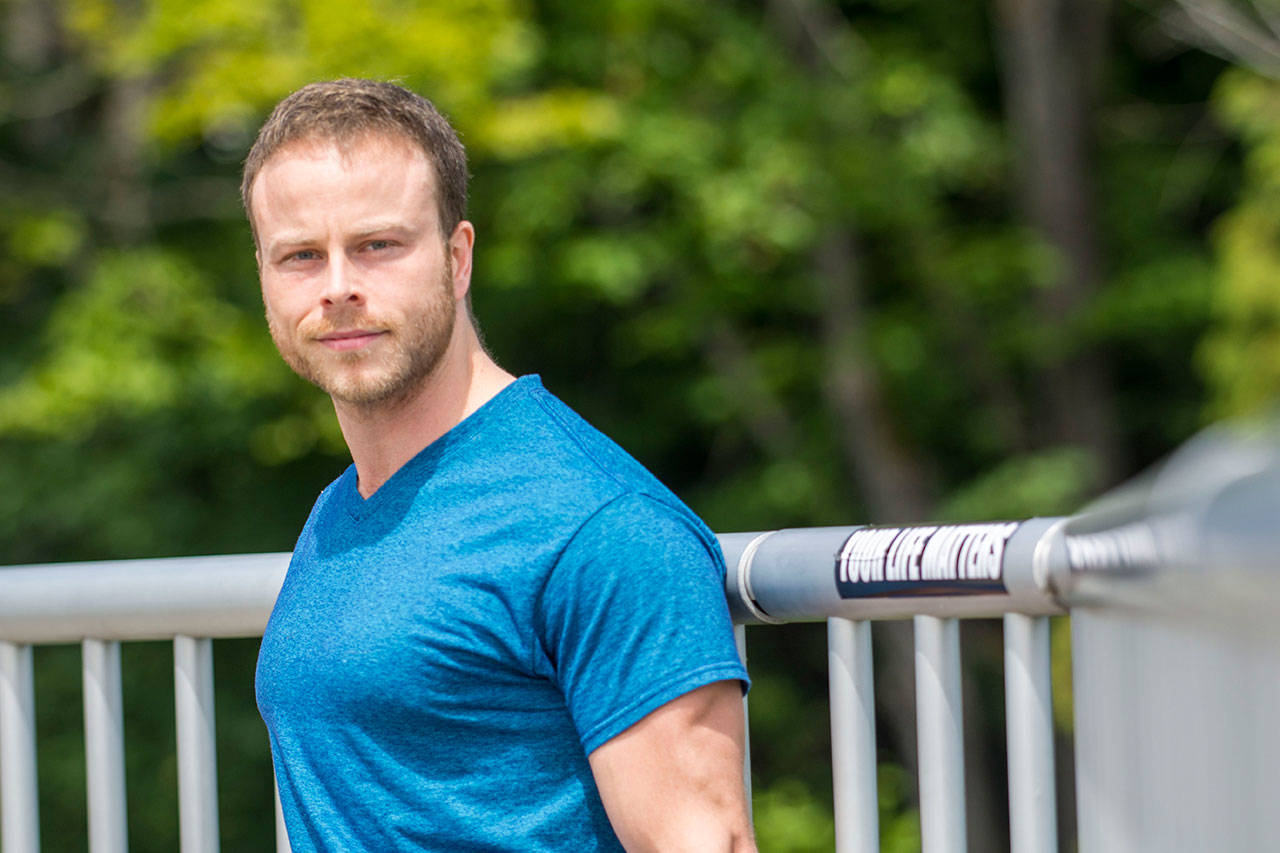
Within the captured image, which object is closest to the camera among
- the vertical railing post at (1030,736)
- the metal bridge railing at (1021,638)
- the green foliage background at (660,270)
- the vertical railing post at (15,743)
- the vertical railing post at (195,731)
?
the metal bridge railing at (1021,638)

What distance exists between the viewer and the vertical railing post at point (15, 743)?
7.29ft

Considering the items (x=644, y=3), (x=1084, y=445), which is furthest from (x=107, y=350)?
(x=1084, y=445)

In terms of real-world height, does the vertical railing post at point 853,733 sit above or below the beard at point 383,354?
below

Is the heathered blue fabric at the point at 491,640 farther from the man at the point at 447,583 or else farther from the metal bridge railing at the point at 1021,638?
the metal bridge railing at the point at 1021,638

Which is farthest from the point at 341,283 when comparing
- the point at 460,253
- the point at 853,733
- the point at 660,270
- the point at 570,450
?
the point at 660,270

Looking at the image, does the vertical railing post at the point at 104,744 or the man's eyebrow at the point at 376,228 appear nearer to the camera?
the man's eyebrow at the point at 376,228

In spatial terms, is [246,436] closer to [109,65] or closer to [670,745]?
[109,65]

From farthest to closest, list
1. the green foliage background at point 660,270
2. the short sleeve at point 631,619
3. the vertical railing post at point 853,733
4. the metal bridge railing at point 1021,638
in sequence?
the green foliage background at point 660,270 → the vertical railing post at point 853,733 → the short sleeve at point 631,619 → the metal bridge railing at point 1021,638

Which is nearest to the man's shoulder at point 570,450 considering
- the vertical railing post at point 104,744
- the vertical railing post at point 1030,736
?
the vertical railing post at point 1030,736

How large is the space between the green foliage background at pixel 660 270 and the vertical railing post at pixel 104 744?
6405mm

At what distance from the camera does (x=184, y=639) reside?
6.93 feet

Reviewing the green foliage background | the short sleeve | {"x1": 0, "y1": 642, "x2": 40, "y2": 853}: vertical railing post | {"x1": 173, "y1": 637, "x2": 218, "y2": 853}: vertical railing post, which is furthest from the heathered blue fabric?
the green foliage background

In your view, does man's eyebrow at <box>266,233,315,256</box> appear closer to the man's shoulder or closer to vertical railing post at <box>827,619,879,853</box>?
the man's shoulder

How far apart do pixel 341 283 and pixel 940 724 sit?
0.85 m
